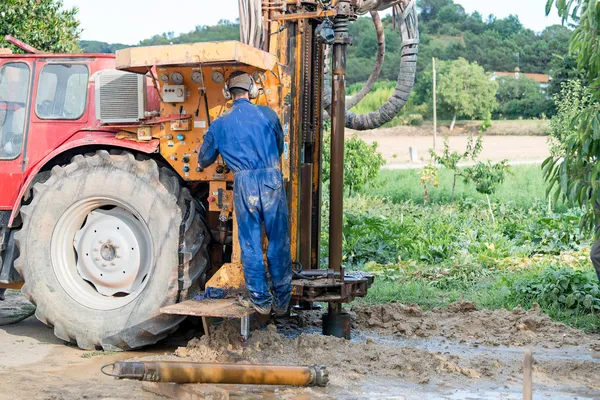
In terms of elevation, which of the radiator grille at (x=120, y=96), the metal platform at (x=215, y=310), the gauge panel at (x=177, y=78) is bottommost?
the metal platform at (x=215, y=310)

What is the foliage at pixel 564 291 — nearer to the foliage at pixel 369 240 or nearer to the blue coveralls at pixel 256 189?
the foliage at pixel 369 240

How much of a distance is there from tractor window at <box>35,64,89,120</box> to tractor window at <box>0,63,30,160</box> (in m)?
0.19

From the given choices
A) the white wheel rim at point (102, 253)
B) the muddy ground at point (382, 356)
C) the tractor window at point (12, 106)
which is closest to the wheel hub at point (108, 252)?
the white wheel rim at point (102, 253)

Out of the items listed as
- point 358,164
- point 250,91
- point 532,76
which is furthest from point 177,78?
point 532,76

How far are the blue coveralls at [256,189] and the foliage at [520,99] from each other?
52171 millimetres

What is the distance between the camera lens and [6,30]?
1272cm

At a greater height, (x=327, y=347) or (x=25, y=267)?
(x=25, y=267)

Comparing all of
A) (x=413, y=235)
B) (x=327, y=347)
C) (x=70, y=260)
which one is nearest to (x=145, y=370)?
(x=327, y=347)

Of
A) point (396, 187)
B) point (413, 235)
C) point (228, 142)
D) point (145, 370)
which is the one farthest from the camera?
point (396, 187)

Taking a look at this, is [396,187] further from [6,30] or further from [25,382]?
[25,382]

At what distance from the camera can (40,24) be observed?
1298 cm

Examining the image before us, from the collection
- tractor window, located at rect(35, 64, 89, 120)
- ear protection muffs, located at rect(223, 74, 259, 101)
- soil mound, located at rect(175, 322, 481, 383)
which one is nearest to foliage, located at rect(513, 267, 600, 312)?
soil mound, located at rect(175, 322, 481, 383)

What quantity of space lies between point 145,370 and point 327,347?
1.63m

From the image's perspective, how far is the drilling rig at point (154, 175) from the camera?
6945 millimetres
